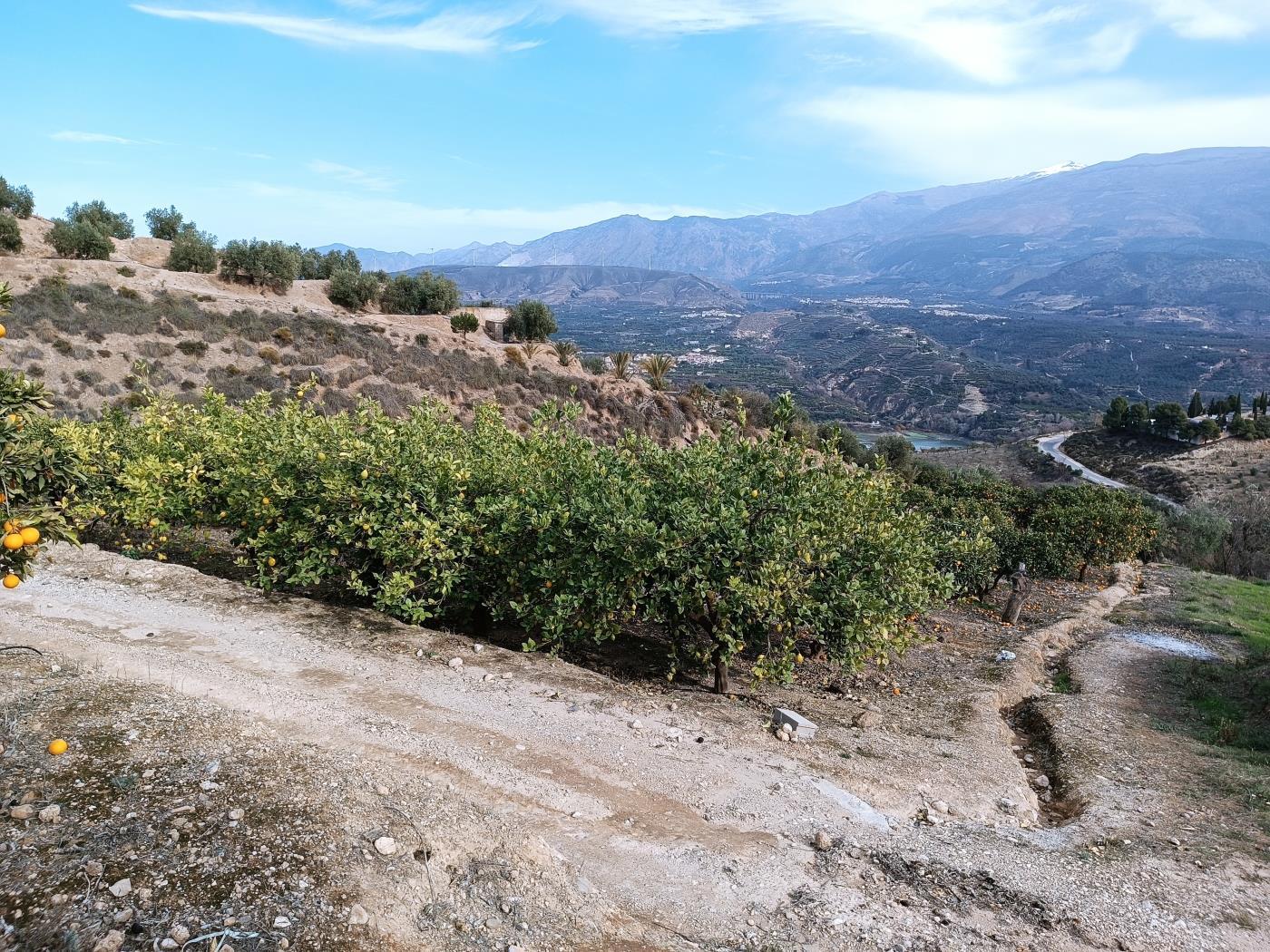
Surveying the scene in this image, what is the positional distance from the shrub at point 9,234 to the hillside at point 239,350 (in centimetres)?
67

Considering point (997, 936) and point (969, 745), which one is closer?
point (997, 936)

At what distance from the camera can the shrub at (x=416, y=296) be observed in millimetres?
53250

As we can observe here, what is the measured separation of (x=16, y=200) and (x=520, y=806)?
199 ft

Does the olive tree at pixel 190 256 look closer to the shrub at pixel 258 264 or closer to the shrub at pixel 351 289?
the shrub at pixel 258 264

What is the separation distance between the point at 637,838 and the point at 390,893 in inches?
80.7

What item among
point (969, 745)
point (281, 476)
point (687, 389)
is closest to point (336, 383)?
point (687, 389)

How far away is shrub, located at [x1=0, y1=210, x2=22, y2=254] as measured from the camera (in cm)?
3775

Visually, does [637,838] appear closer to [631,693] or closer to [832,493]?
[631,693]

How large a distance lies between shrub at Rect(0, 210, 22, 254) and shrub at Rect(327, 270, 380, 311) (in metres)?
17.3

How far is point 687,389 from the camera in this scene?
5016cm

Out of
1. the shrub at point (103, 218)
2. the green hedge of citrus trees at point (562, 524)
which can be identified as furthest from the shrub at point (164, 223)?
the green hedge of citrus trees at point (562, 524)

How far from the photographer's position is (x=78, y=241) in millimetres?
41875

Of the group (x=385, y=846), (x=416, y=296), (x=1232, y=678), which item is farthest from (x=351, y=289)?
(x=385, y=846)

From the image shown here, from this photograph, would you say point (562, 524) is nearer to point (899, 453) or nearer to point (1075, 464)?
point (899, 453)
